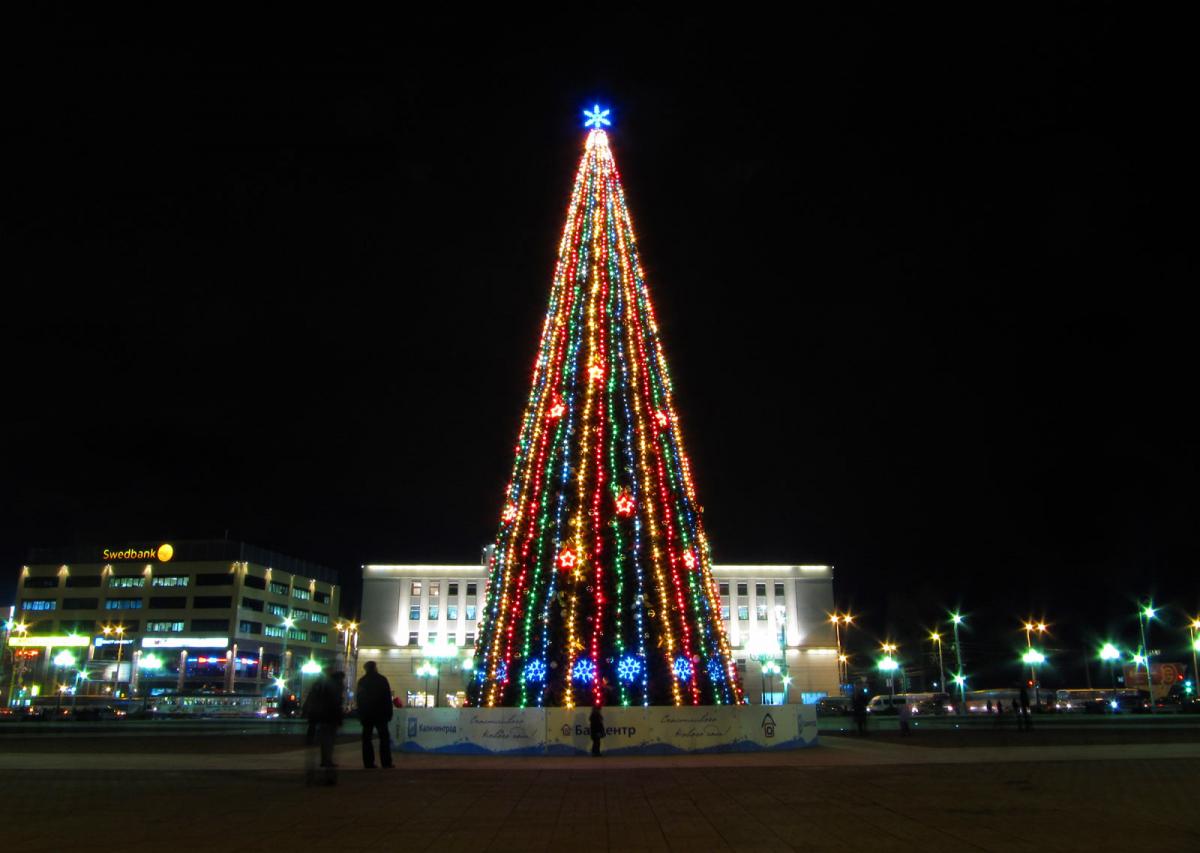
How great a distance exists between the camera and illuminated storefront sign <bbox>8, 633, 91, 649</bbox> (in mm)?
98188

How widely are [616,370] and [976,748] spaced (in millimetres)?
12089

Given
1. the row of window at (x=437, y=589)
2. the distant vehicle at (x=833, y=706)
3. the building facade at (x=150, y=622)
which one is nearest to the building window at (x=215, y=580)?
the building facade at (x=150, y=622)

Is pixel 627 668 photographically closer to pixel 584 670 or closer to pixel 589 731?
pixel 584 670

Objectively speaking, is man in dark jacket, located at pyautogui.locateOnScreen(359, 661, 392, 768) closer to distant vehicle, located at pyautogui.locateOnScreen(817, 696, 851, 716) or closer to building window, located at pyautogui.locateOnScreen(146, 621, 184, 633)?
distant vehicle, located at pyautogui.locateOnScreen(817, 696, 851, 716)

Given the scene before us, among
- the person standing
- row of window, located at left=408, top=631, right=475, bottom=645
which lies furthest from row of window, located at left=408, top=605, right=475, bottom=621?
the person standing

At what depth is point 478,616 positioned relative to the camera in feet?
273

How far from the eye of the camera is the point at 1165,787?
1213 cm

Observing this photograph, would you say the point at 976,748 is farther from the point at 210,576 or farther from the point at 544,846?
the point at 210,576

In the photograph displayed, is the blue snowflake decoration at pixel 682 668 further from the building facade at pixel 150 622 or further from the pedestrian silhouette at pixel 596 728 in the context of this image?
the building facade at pixel 150 622

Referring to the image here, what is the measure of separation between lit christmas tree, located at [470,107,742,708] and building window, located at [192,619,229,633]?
8498 cm

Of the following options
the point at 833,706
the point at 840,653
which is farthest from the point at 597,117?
the point at 840,653

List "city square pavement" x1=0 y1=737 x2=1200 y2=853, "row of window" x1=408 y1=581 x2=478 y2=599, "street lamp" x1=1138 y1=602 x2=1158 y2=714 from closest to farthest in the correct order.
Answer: "city square pavement" x1=0 y1=737 x2=1200 y2=853 < "street lamp" x1=1138 y1=602 x2=1158 y2=714 < "row of window" x1=408 y1=581 x2=478 y2=599

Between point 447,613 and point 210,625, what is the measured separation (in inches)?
1238

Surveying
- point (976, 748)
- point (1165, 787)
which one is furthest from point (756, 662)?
point (1165, 787)
